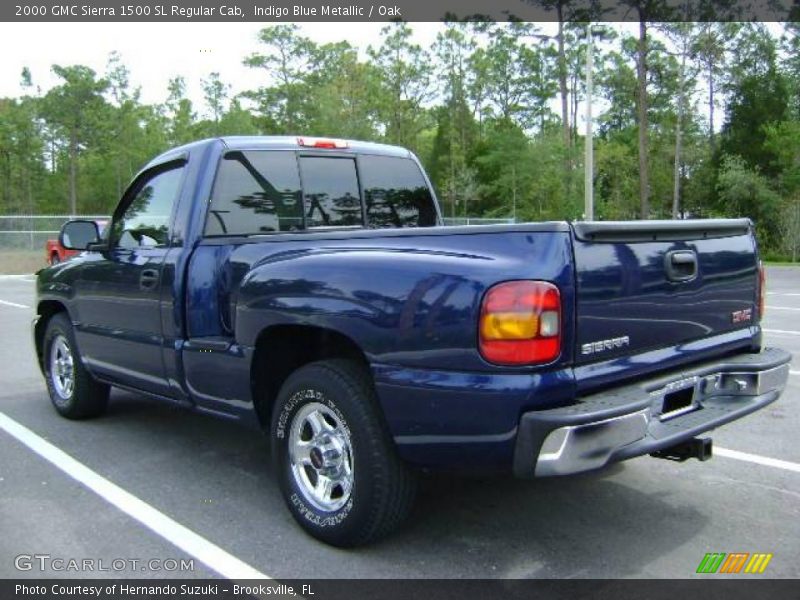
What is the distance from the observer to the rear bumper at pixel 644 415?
2.71 meters

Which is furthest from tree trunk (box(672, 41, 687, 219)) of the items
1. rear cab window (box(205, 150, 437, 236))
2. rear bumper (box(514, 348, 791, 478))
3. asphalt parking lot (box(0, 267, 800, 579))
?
rear bumper (box(514, 348, 791, 478))

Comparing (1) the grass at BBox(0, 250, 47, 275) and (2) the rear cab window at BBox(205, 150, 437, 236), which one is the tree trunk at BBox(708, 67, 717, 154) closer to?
(1) the grass at BBox(0, 250, 47, 275)

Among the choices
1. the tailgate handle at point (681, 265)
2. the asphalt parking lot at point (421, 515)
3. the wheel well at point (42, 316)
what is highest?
the tailgate handle at point (681, 265)

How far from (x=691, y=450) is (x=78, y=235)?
417 centimetres

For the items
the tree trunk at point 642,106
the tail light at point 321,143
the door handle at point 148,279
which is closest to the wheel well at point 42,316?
the door handle at point 148,279

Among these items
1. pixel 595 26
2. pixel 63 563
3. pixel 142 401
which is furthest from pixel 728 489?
pixel 595 26

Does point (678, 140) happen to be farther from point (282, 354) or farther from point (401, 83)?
point (282, 354)

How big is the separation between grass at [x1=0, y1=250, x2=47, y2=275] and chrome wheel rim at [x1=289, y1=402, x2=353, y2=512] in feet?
84.1

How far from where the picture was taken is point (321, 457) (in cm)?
342

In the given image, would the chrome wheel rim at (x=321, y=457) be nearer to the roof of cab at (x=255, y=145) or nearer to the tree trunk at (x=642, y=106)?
the roof of cab at (x=255, y=145)

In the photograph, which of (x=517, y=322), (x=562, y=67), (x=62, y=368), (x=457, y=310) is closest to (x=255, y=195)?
(x=457, y=310)

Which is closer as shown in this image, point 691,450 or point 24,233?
point 691,450

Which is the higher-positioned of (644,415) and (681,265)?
(681,265)

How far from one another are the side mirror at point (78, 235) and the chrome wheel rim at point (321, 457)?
2.53m
